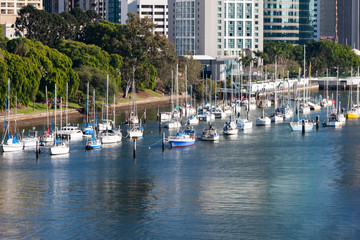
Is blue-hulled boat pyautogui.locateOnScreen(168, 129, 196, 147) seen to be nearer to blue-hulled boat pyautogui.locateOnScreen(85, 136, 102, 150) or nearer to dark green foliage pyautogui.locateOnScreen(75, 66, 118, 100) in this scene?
blue-hulled boat pyautogui.locateOnScreen(85, 136, 102, 150)

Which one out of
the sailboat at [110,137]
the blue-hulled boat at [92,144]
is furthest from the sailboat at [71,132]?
the blue-hulled boat at [92,144]

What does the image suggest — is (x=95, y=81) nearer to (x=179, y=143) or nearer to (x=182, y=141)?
(x=179, y=143)

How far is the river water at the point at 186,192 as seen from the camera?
7394 centimetres

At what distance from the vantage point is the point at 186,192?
290 ft

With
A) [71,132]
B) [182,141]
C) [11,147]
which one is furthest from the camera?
[71,132]

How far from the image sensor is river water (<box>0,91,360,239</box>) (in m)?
73.9

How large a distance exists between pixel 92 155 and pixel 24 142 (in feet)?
38.5

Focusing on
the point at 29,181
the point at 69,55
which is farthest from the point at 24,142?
the point at 69,55

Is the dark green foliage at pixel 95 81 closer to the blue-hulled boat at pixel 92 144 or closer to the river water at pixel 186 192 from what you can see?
the river water at pixel 186 192

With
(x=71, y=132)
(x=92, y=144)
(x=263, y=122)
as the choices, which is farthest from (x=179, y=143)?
(x=263, y=122)

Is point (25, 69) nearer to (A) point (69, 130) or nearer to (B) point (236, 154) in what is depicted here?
(A) point (69, 130)

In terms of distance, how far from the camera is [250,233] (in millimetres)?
72438

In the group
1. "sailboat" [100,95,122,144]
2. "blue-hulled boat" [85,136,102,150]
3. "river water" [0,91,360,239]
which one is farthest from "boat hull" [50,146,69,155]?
"sailboat" [100,95,122,144]

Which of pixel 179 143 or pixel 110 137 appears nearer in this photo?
pixel 179 143
